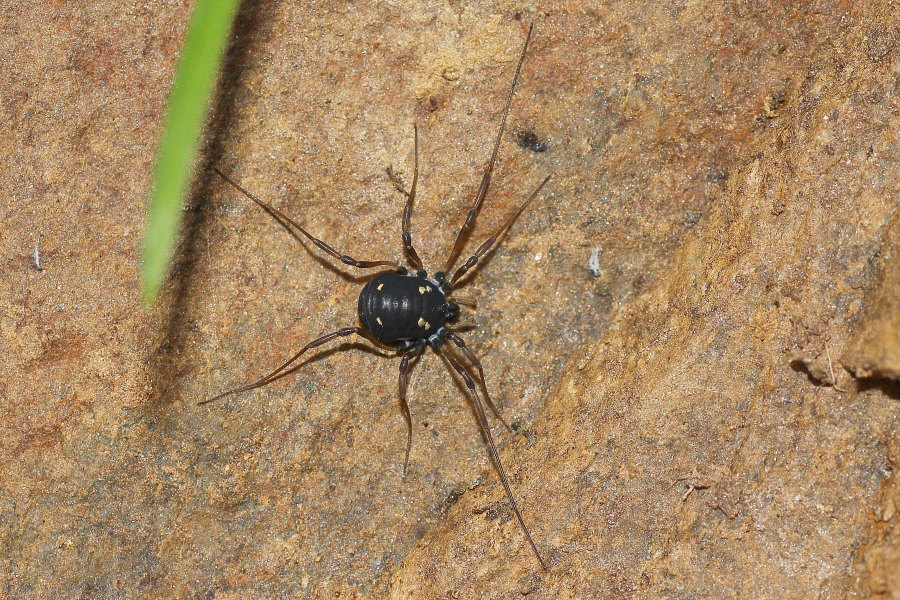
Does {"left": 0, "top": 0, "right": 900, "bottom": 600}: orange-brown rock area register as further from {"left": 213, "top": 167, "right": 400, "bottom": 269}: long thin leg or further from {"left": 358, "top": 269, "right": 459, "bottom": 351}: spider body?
{"left": 358, "top": 269, "right": 459, "bottom": 351}: spider body

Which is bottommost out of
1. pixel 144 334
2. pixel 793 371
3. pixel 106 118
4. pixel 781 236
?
pixel 144 334

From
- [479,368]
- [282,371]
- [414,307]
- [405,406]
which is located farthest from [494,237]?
[282,371]

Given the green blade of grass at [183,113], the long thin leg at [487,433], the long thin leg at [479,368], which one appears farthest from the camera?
the long thin leg at [479,368]

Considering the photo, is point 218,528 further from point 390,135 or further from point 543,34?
point 543,34

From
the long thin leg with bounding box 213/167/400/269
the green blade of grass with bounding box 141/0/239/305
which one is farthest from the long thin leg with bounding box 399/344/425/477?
the green blade of grass with bounding box 141/0/239/305

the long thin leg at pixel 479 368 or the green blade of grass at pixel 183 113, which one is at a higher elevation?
the green blade of grass at pixel 183 113

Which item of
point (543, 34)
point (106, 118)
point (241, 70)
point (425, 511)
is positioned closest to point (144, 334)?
point (106, 118)

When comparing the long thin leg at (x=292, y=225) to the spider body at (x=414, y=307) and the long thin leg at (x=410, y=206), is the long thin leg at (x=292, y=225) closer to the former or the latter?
the spider body at (x=414, y=307)

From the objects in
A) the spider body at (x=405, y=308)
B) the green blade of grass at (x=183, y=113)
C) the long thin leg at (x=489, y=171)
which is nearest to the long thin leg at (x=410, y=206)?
the spider body at (x=405, y=308)
